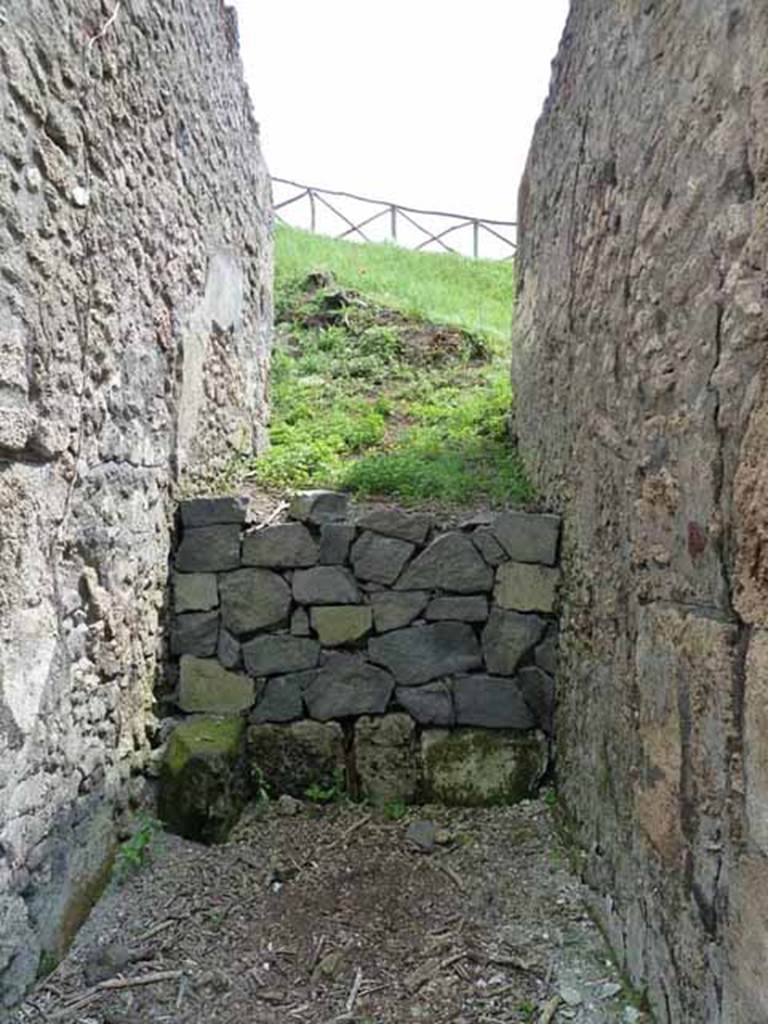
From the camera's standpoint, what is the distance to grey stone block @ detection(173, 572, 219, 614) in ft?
11.7

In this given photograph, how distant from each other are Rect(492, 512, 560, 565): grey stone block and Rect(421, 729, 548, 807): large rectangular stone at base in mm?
781

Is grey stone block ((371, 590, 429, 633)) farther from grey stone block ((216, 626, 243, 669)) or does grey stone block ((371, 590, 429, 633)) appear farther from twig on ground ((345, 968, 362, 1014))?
twig on ground ((345, 968, 362, 1014))

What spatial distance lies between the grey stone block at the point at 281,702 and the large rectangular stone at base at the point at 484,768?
62cm

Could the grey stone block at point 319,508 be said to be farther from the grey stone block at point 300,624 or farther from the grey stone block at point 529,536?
the grey stone block at point 529,536

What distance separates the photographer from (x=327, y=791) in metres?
3.48

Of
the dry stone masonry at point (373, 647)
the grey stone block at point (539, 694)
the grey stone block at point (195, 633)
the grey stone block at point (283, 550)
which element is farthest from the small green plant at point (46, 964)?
the grey stone block at point (539, 694)

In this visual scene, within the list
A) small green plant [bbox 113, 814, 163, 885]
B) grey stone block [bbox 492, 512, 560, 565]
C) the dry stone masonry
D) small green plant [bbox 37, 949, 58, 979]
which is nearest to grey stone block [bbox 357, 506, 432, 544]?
the dry stone masonry

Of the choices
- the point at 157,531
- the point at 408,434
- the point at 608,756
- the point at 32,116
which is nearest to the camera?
the point at 32,116

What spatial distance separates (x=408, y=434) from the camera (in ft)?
17.0

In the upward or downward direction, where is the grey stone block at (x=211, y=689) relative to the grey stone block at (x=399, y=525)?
downward

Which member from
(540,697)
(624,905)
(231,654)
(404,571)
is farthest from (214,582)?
(624,905)

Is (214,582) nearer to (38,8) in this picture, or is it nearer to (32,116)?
(32,116)

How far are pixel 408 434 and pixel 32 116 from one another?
10.7 feet

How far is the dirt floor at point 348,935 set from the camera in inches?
88.4
